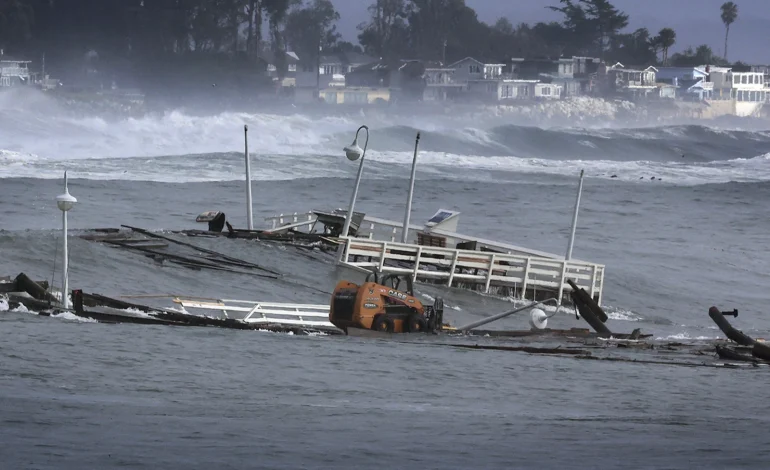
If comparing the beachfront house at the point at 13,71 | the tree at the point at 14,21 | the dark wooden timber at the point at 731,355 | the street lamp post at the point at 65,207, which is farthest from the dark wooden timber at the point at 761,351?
the tree at the point at 14,21

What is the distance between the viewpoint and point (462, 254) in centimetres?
3819

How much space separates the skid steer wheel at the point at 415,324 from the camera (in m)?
27.5

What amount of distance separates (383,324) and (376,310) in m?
0.31

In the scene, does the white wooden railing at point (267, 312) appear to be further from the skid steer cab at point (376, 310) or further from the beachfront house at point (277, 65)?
the beachfront house at point (277, 65)

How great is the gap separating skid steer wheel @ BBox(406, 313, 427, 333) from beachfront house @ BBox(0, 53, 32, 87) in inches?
4981

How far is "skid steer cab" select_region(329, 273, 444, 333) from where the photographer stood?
26766 mm

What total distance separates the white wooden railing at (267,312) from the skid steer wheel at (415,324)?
1.72m

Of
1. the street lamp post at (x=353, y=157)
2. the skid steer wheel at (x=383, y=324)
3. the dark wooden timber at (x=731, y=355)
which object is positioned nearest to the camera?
the dark wooden timber at (x=731, y=355)

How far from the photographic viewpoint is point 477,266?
38156 millimetres

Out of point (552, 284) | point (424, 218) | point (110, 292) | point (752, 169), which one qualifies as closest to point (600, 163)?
point (752, 169)

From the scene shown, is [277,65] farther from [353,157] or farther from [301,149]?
[353,157]

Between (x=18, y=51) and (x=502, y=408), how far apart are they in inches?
5797

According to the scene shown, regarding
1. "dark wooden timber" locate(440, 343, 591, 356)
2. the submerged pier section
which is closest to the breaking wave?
the submerged pier section

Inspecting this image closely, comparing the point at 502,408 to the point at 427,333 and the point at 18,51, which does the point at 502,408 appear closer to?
the point at 427,333
